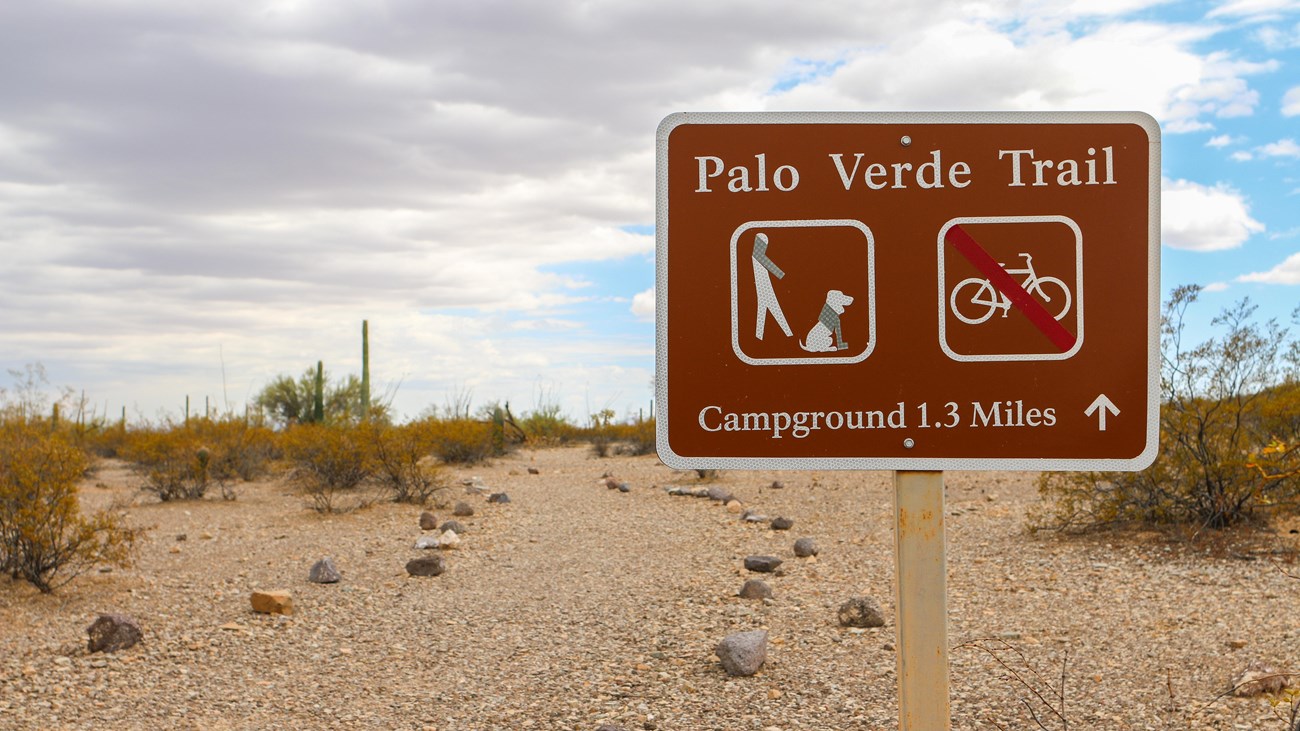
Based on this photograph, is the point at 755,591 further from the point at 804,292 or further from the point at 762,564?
the point at 804,292

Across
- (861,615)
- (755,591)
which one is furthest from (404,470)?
(861,615)

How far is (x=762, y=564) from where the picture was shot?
8188mm

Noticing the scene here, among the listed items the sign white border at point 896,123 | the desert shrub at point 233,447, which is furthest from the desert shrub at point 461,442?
the sign white border at point 896,123

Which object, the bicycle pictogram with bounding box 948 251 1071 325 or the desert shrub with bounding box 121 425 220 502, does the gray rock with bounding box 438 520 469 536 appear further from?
the bicycle pictogram with bounding box 948 251 1071 325

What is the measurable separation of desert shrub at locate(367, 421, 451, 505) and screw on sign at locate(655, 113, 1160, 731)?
1041cm

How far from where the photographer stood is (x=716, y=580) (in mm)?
7930

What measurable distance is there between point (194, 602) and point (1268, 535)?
8.43 meters

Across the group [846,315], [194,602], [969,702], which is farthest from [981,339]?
[194,602]

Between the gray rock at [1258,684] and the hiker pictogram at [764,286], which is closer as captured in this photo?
the hiker pictogram at [764,286]

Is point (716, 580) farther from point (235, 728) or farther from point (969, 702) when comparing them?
point (235, 728)

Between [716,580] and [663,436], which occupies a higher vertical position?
[663,436]

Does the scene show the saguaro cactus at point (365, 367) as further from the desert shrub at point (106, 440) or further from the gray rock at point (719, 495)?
the gray rock at point (719, 495)

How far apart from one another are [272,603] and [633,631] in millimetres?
2666

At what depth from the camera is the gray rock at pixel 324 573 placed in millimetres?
8281
